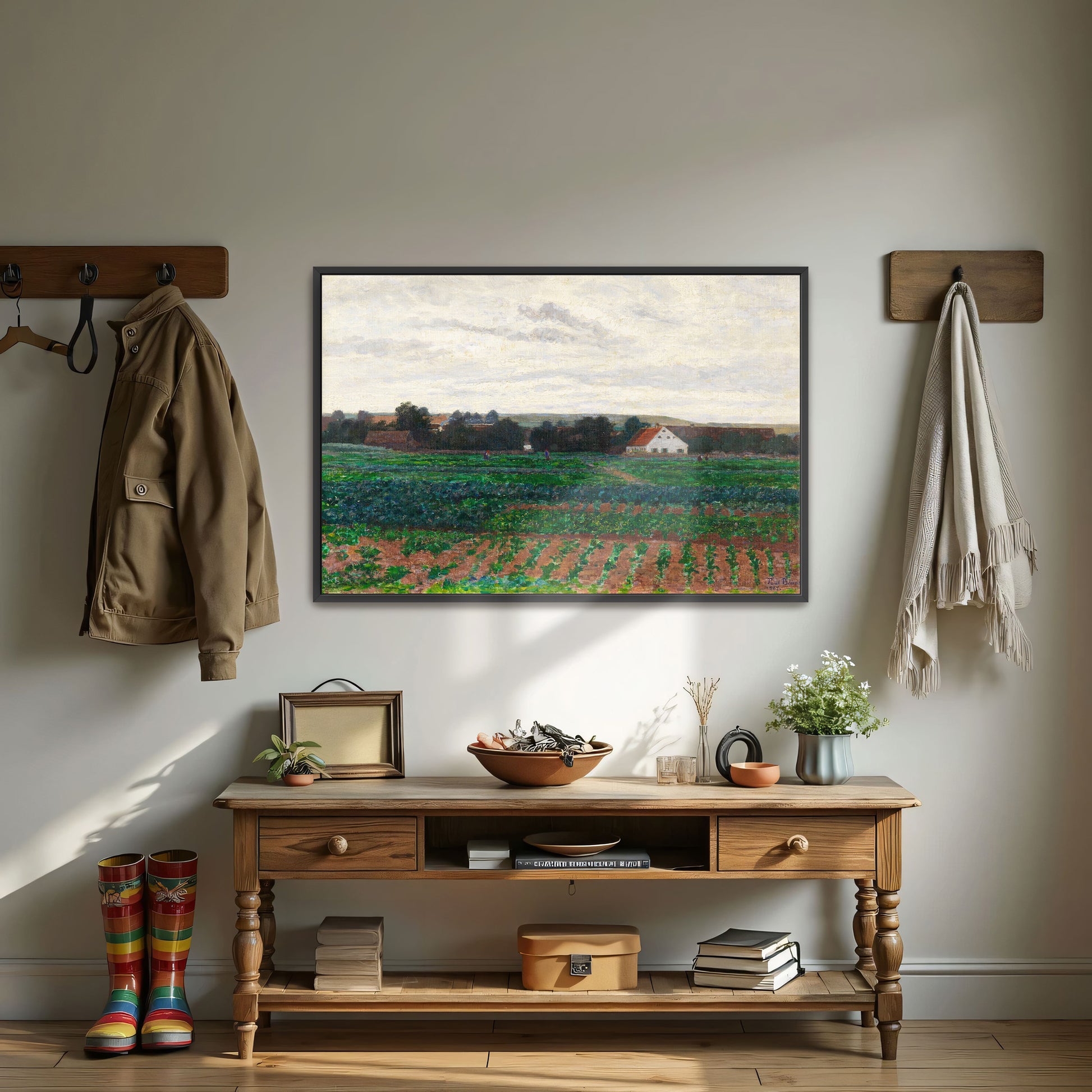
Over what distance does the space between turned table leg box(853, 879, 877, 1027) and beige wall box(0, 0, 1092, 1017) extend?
0.11 meters

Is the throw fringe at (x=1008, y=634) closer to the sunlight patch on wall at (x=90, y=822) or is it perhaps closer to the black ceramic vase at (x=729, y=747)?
the black ceramic vase at (x=729, y=747)

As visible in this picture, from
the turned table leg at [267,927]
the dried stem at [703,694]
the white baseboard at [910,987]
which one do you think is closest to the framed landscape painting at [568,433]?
the dried stem at [703,694]

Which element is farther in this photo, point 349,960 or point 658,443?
point 658,443

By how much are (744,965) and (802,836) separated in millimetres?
353

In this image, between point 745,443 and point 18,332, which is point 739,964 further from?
point 18,332

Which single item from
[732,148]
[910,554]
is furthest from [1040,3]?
[910,554]

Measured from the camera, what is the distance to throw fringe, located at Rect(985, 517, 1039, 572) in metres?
2.54

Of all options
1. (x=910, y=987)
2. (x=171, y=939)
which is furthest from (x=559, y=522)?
(x=910, y=987)

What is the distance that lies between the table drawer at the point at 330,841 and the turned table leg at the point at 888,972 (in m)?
1.11

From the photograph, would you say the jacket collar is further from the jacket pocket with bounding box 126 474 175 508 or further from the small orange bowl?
the small orange bowl

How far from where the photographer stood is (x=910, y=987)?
2.66 meters

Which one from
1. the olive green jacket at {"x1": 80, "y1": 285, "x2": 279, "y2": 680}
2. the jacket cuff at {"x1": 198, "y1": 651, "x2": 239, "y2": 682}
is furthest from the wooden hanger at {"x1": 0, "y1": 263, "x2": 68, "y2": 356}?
the jacket cuff at {"x1": 198, "y1": 651, "x2": 239, "y2": 682}

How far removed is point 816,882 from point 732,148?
1981 millimetres

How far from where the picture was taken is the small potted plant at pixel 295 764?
8.11 feet
